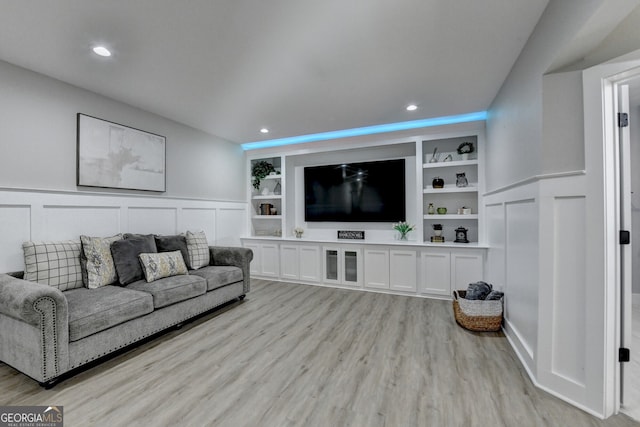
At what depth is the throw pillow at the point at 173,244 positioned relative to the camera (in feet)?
10.8

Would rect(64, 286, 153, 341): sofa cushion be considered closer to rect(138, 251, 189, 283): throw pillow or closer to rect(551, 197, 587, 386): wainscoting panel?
rect(138, 251, 189, 283): throw pillow

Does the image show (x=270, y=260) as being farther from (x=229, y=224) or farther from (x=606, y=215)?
(x=606, y=215)

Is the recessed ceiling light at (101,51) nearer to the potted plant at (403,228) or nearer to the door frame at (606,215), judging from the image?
the door frame at (606,215)

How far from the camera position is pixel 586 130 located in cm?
165

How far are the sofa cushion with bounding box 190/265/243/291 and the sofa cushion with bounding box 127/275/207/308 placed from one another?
107 mm

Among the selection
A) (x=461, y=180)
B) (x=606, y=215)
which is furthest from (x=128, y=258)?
(x=461, y=180)

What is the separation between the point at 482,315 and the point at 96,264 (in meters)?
3.75

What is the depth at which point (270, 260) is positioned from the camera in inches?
192

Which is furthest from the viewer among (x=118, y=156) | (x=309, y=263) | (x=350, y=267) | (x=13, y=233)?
(x=309, y=263)

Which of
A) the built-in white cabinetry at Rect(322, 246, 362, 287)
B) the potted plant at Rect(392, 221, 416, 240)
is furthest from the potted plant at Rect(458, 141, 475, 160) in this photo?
the built-in white cabinetry at Rect(322, 246, 362, 287)

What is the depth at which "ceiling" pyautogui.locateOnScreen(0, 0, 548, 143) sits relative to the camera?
177 centimetres

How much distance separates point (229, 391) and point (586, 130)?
278cm

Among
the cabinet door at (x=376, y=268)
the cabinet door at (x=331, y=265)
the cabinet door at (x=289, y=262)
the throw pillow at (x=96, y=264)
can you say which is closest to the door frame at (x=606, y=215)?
the cabinet door at (x=376, y=268)

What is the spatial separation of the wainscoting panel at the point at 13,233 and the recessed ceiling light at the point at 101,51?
59.6 inches
